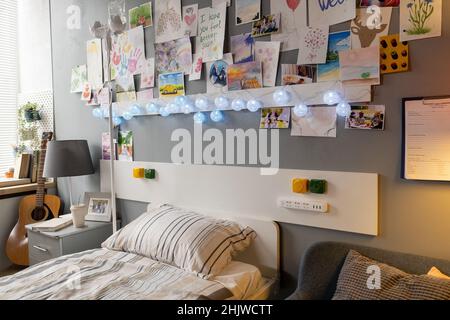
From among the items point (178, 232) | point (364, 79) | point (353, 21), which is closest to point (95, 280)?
point (178, 232)

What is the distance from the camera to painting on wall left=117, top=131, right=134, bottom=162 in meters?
2.41

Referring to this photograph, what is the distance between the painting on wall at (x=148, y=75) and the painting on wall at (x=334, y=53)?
111cm

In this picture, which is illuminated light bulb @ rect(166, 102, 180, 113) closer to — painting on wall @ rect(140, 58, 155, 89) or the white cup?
painting on wall @ rect(140, 58, 155, 89)

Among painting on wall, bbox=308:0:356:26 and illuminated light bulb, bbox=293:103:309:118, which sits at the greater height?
painting on wall, bbox=308:0:356:26

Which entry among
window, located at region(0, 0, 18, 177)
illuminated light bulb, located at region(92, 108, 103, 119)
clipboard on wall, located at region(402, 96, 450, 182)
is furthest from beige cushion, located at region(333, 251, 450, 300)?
window, located at region(0, 0, 18, 177)

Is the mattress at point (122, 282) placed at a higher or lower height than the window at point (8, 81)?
lower

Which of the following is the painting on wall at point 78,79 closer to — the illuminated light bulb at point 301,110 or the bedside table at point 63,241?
the bedside table at point 63,241

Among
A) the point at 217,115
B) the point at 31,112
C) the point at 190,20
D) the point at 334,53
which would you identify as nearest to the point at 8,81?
the point at 31,112

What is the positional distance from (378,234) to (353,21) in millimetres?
947

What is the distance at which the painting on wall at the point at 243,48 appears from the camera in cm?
183

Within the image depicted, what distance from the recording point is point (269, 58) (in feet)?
5.80

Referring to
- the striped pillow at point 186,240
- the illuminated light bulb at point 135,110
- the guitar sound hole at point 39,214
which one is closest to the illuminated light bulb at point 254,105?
the striped pillow at point 186,240

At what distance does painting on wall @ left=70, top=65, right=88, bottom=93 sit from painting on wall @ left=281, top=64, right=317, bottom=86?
1669 mm

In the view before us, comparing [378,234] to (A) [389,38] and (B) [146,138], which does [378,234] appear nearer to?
(A) [389,38]
